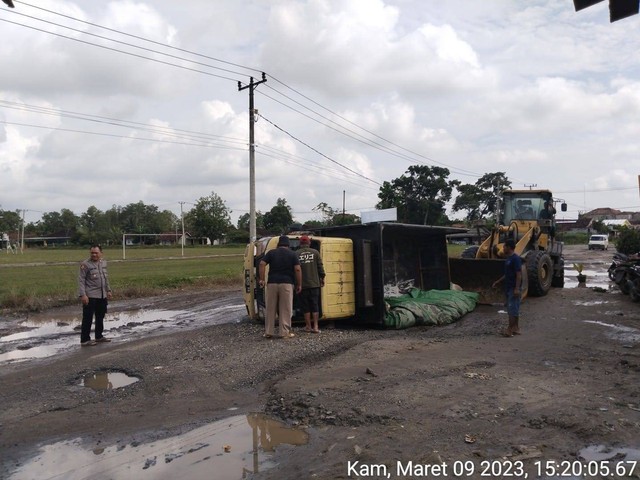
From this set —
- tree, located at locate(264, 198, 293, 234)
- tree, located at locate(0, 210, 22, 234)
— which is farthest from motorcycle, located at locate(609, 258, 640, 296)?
tree, located at locate(0, 210, 22, 234)

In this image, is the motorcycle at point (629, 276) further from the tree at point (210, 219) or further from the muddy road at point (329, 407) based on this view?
the tree at point (210, 219)

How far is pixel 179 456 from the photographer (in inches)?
182

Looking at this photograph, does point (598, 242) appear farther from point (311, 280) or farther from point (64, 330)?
point (64, 330)

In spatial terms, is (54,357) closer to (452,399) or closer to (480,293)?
(452,399)

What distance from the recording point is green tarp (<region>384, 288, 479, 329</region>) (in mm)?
10750

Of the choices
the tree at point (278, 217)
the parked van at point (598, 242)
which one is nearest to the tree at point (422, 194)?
the parked van at point (598, 242)

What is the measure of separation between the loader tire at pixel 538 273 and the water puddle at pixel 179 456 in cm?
1054

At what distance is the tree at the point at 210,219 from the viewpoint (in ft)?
354

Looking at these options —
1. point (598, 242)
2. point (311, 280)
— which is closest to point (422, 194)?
point (598, 242)

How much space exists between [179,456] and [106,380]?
3067 mm

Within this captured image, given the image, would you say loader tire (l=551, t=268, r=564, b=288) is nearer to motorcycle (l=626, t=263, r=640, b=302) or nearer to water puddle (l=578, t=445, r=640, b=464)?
motorcycle (l=626, t=263, r=640, b=302)

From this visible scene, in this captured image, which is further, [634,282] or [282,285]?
[634,282]

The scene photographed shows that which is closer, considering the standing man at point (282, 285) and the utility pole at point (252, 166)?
the standing man at point (282, 285)

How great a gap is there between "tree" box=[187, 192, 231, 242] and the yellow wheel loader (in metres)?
94.5
